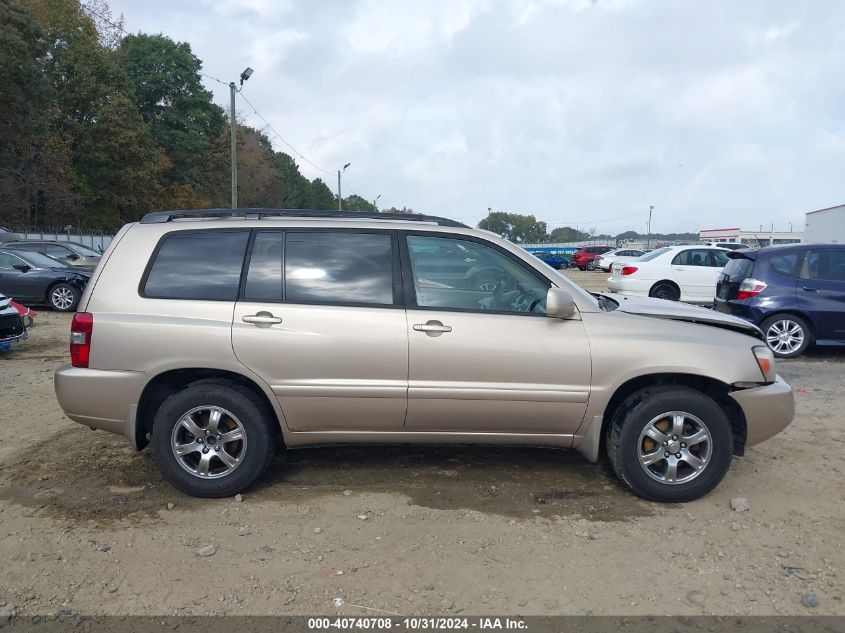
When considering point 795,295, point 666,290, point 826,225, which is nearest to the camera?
point 795,295

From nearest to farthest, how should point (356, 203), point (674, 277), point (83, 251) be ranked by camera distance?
point (674, 277), point (83, 251), point (356, 203)

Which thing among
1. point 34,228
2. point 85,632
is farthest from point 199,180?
point 85,632

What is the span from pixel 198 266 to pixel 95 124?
38485 mm

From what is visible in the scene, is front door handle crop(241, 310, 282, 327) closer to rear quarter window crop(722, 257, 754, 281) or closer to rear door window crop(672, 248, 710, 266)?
rear quarter window crop(722, 257, 754, 281)

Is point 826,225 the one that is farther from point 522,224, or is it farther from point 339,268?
point 522,224

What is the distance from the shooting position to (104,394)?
12.7 ft

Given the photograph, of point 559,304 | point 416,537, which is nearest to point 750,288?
point 559,304

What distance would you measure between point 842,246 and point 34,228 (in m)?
37.4

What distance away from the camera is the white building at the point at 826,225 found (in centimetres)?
→ 3153

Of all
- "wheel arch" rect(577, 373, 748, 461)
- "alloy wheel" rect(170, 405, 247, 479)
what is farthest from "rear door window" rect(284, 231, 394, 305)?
"wheel arch" rect(577, 373, 748, 461)

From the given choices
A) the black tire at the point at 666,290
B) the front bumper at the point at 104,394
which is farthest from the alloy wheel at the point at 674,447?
the black tire at the point at 666,290

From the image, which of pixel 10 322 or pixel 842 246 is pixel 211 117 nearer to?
pixel 10 322

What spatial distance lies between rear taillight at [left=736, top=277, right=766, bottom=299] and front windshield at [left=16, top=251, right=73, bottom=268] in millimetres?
12562

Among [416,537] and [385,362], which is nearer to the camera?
[416,537]
